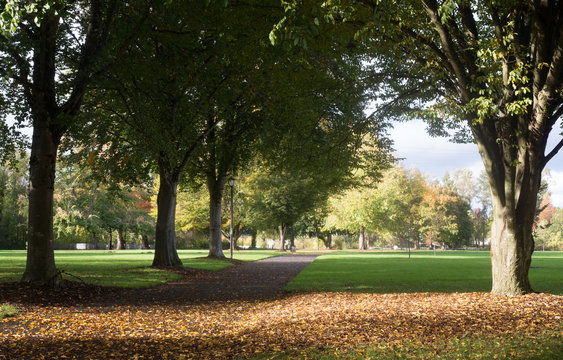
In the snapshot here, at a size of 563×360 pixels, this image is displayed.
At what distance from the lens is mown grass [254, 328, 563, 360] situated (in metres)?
5.46

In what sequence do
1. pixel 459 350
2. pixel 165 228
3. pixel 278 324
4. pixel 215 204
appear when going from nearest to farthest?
pixel 459 350, pixel 278 324, pixel 165 228, pixel 215 204

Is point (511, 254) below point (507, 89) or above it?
below

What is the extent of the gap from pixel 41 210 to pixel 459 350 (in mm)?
10554

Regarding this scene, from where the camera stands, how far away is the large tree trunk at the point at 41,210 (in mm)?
11703

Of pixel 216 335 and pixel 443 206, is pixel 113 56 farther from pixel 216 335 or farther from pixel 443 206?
pixel 443 206

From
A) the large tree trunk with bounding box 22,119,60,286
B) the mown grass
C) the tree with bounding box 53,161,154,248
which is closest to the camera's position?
the mown grass

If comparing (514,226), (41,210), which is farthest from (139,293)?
(514,226)

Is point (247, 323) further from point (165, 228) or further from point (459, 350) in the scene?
point (165, 228)

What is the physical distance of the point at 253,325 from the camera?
7578 millimetres

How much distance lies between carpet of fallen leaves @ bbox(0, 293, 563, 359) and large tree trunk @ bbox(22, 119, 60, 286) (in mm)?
2212

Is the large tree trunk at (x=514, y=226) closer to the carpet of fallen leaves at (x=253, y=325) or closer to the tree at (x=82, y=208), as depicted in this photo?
the carpet of fallen leaves at (x=253, y=325)

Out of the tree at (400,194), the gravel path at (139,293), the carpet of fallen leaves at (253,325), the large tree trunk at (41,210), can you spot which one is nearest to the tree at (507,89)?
the carpet of fallen leaves at (253,325)

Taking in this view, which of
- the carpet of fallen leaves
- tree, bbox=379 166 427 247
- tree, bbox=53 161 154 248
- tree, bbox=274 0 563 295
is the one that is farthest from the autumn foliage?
tree, bbox=379 166 427 247

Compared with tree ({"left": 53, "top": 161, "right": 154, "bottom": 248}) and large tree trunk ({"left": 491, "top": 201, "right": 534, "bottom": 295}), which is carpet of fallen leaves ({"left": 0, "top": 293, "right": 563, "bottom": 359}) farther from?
tree ({"left": 53, "top": 161, "right": 154, "bottom": 248})
